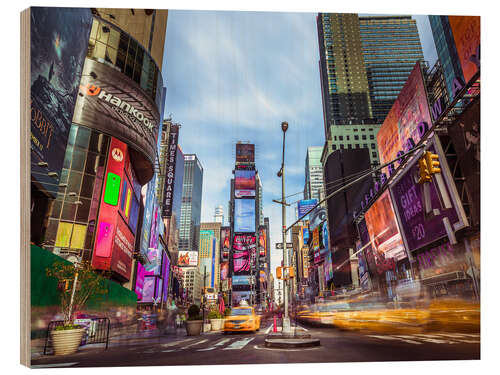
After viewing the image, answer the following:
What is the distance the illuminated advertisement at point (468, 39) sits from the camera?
1071 centimetres

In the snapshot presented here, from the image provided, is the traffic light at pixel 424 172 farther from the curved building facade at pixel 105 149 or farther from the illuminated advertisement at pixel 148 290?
the illuminated advertisement at pixel 148 290

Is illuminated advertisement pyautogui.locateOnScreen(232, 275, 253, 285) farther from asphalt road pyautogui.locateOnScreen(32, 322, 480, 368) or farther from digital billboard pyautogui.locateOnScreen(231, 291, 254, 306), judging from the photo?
asphalt road pyautogui.locateOnScreen(32, 322, 480, 368)

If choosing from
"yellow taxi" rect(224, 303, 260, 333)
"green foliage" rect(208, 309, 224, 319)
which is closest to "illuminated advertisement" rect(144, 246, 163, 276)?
"green foliage" rect(208, 309, 224, 319)

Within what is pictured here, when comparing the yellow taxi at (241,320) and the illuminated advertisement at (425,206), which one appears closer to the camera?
the illuminated advertisement at (425,206)

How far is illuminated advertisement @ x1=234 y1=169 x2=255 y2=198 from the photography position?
→ 3253 inches

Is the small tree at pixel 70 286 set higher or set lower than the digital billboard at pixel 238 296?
higher

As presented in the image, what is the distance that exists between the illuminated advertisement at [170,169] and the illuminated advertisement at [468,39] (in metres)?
38.3

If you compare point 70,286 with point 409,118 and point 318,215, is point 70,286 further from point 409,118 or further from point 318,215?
point 318,215

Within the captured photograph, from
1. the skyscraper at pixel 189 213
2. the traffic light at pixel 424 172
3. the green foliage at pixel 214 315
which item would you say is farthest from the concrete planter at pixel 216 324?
the skyscraper at pixel 189 213

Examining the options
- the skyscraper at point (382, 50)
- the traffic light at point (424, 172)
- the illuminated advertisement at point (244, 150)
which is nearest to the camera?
the traffic light at point (424, 172)

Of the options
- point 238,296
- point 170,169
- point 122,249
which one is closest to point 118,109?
point 122,249

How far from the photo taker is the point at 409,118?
21906 mm

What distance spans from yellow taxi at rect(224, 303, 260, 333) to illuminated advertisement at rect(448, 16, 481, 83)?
16.2 meters
